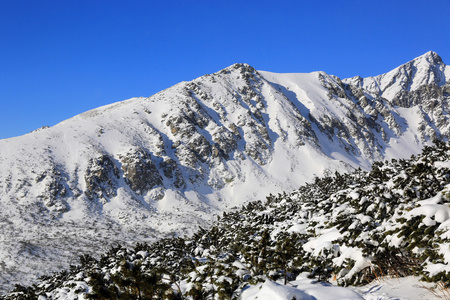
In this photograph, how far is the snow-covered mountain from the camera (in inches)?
2292

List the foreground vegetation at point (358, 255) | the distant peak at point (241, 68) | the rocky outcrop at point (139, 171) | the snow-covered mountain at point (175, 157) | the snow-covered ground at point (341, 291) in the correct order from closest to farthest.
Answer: the snow-covered ground at point (341, 291) → the foreground vegetation at point (358, 255) → the snow-covered mountain at point (175, 157) → the rocky outcrop at point (139, 171) → the distant peak at point (241, 68)

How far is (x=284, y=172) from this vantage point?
3765 inches

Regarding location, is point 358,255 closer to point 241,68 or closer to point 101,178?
point 101,178

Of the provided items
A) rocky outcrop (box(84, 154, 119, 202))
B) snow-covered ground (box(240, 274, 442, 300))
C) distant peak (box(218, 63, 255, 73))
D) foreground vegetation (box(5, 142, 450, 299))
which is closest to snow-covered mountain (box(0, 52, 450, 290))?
rocky outcrop (box(84, 154, 119, 202))

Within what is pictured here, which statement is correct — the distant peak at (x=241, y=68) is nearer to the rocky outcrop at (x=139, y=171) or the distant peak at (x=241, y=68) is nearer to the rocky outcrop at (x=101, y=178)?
the rocky outcrop at (x=139, y=171)

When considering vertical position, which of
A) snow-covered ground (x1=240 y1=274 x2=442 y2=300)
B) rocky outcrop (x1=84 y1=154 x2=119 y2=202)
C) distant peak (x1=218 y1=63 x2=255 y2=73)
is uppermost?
distant peak (x1=218 y1=63 x2=255 y2=73)

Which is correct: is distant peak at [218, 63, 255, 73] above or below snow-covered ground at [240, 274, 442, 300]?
above

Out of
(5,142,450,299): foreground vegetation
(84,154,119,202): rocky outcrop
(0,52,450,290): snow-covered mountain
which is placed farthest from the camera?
(84,154,119,202): rocky outcrop

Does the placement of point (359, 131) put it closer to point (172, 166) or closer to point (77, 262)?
point (172, 166)

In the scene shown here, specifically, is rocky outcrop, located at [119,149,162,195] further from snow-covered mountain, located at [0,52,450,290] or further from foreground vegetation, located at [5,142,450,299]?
foreground vegetation, located at [5,142,450,299]

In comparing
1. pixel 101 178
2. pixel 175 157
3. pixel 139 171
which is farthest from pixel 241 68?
pixel 101 178

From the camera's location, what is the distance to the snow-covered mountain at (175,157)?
58.2m

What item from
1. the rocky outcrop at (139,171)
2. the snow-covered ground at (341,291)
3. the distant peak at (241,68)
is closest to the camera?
the snow-covered ground at (341,291)

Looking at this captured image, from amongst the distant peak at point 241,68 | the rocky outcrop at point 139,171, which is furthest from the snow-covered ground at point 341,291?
the distant peak at point 241,68
